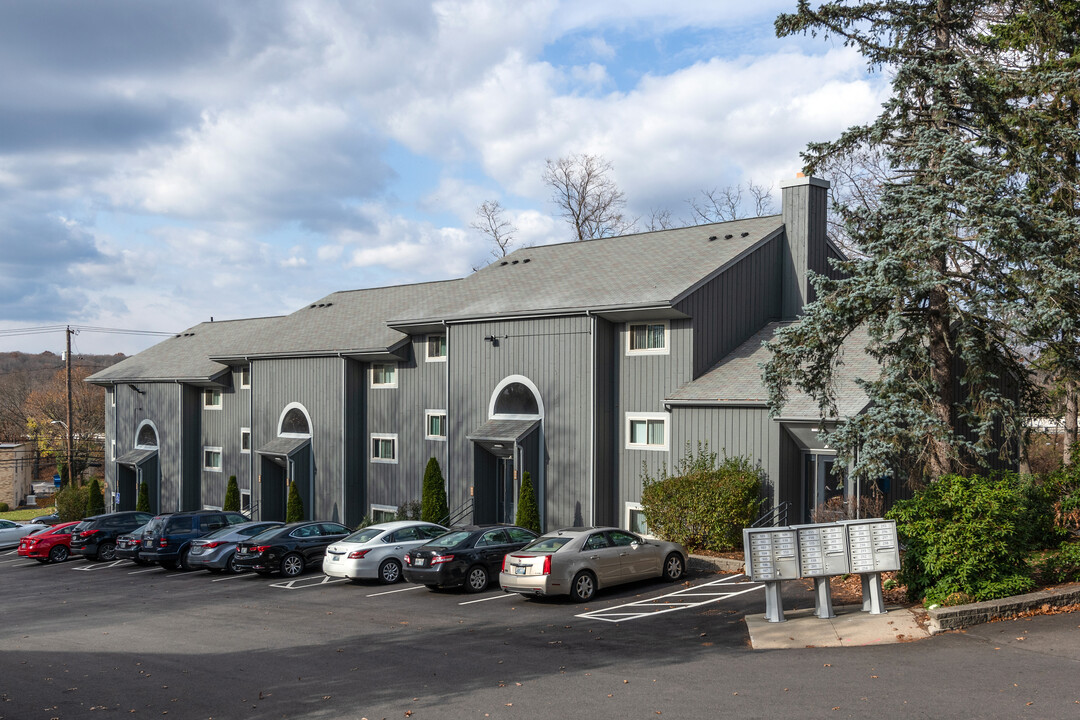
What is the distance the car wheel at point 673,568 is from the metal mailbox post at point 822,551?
5052 mm

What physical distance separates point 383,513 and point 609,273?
39.7 ft

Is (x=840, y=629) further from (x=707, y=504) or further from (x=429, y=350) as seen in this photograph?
(x=429, y=350)

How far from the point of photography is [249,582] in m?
22.5

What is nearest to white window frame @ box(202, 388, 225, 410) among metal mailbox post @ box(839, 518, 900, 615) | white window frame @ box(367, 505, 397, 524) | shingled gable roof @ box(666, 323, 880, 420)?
white window frame @ box(367, 505, 397, 524)

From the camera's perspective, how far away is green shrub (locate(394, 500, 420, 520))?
29703 millimetres

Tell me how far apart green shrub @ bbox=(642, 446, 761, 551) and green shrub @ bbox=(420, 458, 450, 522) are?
8604 mm

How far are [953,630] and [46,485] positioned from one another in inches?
3295

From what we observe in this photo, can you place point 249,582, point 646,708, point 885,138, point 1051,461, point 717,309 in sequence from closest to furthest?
point 646,708, point 885,138, point 249,582, point 717,309, point 1051,461

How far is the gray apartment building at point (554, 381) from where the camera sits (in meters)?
22.8

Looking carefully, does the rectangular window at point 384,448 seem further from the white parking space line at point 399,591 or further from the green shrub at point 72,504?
the green shrub at point 72,504

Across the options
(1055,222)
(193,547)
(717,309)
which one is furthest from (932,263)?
(193,547)

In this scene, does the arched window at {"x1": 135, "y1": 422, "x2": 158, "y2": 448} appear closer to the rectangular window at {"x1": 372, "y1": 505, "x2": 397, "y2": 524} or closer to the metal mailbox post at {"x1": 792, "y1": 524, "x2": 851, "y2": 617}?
the rectangular window at {"x1": 372, "y1": 505, "x2": 397, "y2": 524}

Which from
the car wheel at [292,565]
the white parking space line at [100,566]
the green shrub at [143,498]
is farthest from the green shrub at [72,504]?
the car wheel at [292,565]

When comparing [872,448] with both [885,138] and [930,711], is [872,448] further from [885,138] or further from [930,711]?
[930,711]
